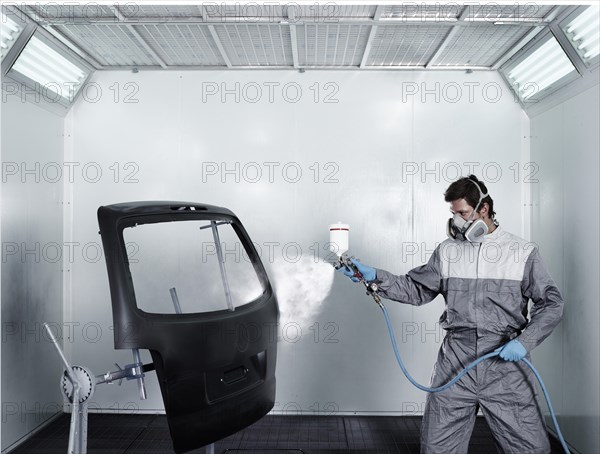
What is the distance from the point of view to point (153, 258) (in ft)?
11.4

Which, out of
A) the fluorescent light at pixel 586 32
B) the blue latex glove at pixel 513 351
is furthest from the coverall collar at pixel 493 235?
the fluorescent light at pixel 586 32

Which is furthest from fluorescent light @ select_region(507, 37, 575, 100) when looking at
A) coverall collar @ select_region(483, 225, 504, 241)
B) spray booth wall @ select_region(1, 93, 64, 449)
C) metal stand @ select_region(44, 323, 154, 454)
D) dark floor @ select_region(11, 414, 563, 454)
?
spray booth wall @ select_region(1, 93, 64, 449)

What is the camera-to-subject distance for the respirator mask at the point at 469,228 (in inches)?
89.3

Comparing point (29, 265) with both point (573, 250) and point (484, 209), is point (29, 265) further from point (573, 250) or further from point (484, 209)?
point (573, 250)

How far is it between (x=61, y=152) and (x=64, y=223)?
0.50 m

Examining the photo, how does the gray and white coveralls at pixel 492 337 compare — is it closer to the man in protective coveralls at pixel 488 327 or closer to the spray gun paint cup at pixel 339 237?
the man in protective coveralls at pixel 488 327

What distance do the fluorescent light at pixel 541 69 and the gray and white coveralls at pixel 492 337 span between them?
4.01ft

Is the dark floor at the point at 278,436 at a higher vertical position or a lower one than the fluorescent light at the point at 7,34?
lower

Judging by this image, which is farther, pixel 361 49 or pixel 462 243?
pixel 361 49

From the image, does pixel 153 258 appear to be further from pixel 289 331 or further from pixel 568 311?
pixel 568 311

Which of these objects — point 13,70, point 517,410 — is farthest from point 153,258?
point 517,410

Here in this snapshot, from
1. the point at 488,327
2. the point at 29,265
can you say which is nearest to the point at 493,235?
the point at 488,327

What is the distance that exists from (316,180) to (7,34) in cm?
201

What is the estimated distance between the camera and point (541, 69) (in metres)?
3.06
